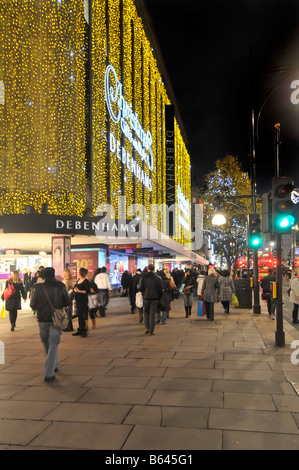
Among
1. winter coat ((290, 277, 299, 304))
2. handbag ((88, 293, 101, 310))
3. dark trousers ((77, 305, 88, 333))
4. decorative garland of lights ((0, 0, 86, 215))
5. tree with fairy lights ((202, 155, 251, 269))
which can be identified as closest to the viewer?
dark trousers ((77, 305, 88, 333))

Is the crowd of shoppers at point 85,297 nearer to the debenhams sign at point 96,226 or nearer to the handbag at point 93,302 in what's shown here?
the handbag at point 93,302

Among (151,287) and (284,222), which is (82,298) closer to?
(151,287)

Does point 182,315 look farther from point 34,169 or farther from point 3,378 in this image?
point 3,378

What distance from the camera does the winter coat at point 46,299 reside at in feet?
23.3

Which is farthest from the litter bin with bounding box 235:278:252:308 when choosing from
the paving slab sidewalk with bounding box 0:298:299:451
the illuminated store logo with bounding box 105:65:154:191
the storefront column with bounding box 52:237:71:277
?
the illuminated store logo with bounding box 105:65:154:191

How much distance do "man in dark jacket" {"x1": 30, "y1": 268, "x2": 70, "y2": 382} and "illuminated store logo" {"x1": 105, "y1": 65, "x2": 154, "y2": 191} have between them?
17114 millimetres

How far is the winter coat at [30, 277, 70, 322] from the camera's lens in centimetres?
711

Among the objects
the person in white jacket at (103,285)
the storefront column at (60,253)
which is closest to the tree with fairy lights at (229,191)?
the storefront column at (60,253)

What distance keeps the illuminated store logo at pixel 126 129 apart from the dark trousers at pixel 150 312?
14.0 m

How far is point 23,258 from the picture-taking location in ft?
82.0

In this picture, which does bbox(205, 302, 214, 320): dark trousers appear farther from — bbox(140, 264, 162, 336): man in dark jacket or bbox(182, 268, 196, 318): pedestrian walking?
bbox(140, 264, 162, 336): man in dark jacket

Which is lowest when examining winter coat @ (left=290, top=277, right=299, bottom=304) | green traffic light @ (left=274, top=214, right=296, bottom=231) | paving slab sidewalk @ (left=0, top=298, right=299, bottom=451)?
paving slab sidewalk @ (left=0, top=298, right=299, bottom=451)

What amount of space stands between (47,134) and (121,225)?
5.44 metres
